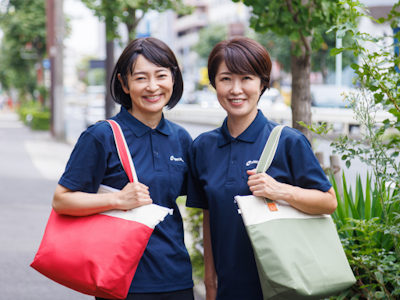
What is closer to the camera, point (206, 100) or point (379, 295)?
point (379, 295)

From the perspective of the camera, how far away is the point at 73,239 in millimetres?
1952

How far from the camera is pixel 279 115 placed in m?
19.7

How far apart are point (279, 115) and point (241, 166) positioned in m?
17.9

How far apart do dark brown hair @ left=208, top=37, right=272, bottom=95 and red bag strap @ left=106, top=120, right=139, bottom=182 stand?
0.52m

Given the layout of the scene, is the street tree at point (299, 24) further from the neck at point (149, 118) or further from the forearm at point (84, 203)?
the forearm at point (84, 203)

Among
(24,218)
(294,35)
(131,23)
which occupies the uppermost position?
(131,23)

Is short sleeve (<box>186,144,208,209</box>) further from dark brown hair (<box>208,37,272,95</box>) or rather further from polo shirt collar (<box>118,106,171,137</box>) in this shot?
dark brown hair (<box>208,37,272,95</box>)

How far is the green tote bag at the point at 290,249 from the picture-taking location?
1.83m

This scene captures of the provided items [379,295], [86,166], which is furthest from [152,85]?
[379,295]

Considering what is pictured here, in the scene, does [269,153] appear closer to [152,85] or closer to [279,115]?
[152,85]

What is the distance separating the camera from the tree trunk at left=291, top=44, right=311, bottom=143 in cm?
388

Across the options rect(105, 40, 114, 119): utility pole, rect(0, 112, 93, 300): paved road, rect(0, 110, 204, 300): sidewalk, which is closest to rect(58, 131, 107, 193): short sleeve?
rect(0, 110, 204, 300): sidewalk

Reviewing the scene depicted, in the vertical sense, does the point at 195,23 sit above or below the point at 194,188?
above

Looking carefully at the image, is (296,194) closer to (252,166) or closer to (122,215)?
(252,166)
